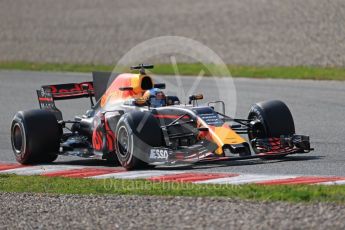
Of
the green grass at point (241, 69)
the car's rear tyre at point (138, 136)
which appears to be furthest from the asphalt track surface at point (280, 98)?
the green grass at point (241, 69)

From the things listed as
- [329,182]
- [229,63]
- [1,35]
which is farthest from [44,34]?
[329,182]

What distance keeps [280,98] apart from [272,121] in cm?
977

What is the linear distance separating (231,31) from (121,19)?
6930 millimetres

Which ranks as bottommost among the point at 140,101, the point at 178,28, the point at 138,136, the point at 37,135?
the point at 37,135

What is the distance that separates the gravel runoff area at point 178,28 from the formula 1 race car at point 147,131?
620 inches

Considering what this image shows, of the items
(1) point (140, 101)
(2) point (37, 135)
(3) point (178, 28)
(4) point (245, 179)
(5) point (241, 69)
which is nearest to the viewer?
(4) point (245, 179)

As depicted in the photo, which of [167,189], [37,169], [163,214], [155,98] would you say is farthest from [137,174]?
[163,214]

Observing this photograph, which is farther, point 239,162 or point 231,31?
point 231,31

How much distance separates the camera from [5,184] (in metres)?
13.0

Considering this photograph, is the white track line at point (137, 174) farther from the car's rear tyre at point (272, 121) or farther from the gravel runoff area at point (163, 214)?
the gravel runoff area at point (163, 214)

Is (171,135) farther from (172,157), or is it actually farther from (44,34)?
(44,34)

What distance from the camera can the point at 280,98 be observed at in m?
24.2

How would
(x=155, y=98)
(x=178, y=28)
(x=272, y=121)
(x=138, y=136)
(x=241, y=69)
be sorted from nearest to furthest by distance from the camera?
1. (x=138, y=136)
2. (x=272, y=121)
3. (x=155, y=98)
4. (x=241, y=69)
5. (x=178, y=28)

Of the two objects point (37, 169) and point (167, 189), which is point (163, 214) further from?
point (37, 169)
